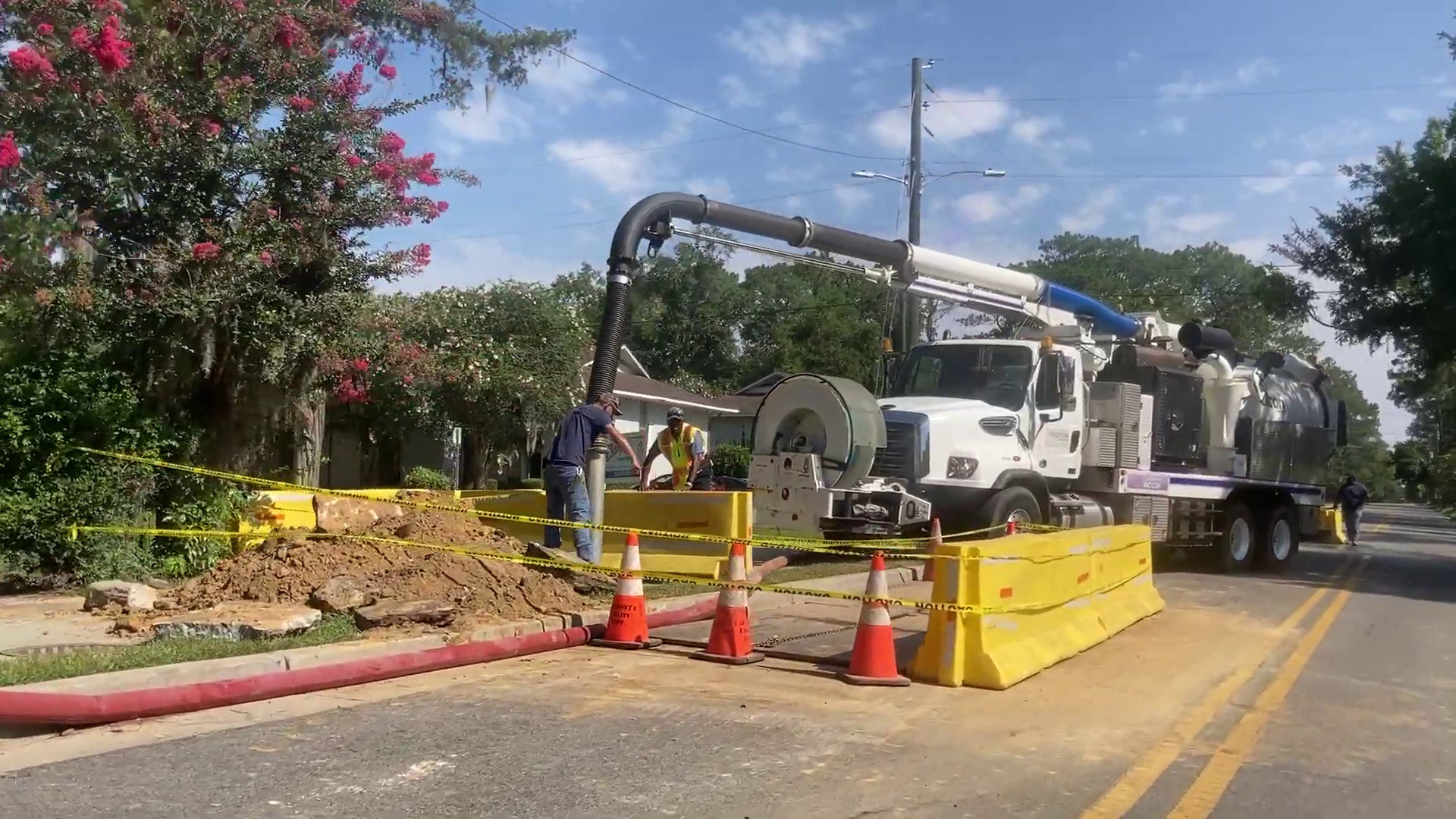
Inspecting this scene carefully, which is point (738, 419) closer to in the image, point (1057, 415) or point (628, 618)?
point (1057, 415)

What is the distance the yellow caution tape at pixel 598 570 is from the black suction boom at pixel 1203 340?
6.85 meters

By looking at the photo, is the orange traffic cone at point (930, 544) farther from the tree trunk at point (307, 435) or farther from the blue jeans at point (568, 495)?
the tree trunk at point (307, 435)

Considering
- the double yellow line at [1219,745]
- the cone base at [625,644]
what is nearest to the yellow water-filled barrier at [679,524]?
the cone base at [625,644]

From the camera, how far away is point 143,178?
999 centimetres

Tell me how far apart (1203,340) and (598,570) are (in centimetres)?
1133

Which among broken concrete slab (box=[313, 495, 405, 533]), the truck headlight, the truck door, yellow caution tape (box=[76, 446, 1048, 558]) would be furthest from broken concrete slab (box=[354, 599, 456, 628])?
the truck door

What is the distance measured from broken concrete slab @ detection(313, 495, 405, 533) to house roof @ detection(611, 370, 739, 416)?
912 inches

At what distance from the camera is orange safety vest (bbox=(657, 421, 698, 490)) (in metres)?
16.0

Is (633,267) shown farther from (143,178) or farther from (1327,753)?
(1327,753)

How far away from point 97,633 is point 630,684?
3.78 meters

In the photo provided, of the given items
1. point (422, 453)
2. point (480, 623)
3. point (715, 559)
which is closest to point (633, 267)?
point (715, 559)

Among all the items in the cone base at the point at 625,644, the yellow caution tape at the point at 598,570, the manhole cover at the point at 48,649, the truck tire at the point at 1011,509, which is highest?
the truck tire at the point at 1011,509

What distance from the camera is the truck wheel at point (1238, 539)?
17.3 m

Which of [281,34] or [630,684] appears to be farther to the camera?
[281,34]
